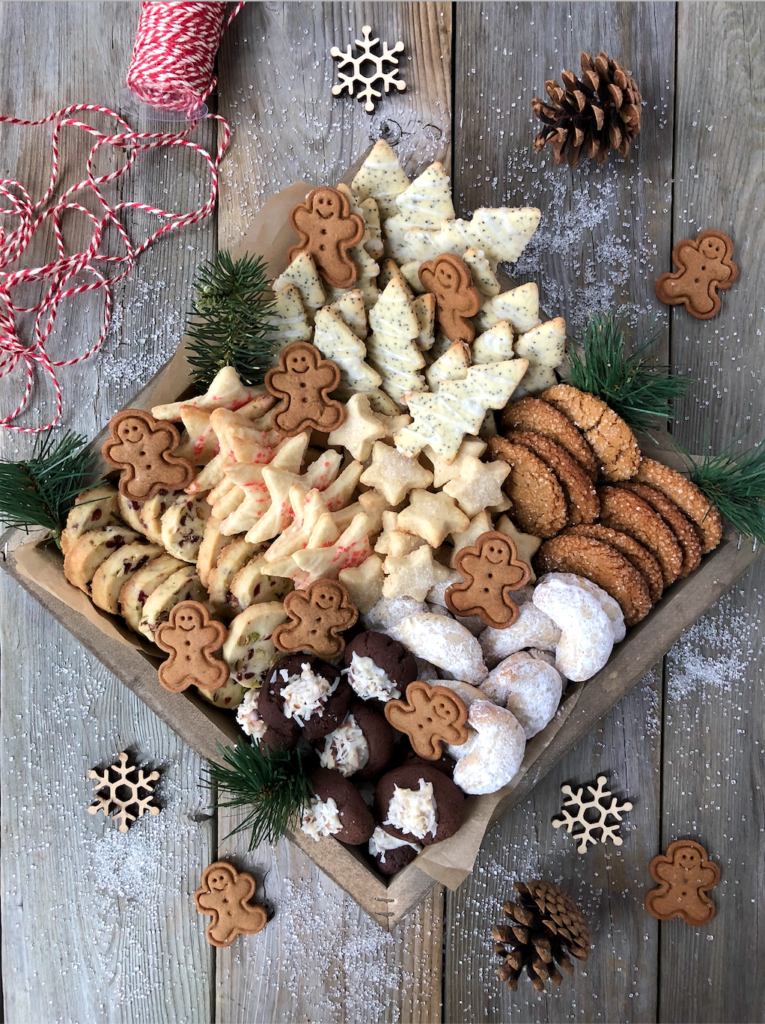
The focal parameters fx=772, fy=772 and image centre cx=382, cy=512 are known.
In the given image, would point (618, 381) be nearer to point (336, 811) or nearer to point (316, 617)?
point (316, 617)

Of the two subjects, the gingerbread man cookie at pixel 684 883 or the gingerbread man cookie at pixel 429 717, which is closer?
the gingerbread man cookie at pixel 429 717

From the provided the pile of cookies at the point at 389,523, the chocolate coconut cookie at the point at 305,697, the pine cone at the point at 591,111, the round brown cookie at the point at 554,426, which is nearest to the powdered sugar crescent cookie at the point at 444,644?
the pile of cookies at the point at 389,523

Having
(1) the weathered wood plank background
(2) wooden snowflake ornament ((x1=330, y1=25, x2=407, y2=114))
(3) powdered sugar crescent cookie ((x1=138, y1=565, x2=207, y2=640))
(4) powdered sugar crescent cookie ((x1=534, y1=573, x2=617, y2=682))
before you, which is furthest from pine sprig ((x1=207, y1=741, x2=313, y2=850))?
(2) wooden snowflake ornament ((x1=330, y1=25, x2=407, y2=114))

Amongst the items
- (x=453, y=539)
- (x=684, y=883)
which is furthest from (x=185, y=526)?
(x=684, y=883)

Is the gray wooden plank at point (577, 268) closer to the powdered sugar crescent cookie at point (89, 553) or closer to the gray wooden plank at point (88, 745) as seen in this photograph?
the gray wooden plank at point (88, 745)

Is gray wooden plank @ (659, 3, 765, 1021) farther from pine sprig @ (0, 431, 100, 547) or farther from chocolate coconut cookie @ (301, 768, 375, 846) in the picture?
→ pine sprig @ (0, 431, 100, 547)

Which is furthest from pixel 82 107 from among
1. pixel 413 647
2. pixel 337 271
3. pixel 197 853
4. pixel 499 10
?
pixel 197 853

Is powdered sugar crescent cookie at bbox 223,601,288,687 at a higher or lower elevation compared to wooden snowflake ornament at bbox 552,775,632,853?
higher
